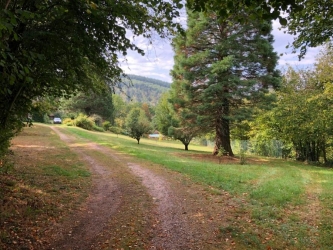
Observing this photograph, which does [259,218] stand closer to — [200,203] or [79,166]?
[200,203]

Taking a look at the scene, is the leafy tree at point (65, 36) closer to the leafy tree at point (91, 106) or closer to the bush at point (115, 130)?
the bush at point (115, 130)

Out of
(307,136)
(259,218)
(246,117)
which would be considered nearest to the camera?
(259,218)

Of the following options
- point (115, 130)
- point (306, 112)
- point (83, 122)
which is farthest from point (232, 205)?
point (115, 130)

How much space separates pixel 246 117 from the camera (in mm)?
16969

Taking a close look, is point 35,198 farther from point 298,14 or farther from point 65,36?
point 298,14

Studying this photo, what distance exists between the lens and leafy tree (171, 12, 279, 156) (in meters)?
16.6

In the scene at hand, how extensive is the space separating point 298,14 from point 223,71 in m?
11.3

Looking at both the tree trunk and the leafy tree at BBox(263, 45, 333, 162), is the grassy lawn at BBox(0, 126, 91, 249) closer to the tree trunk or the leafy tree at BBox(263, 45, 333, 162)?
the tree trunk

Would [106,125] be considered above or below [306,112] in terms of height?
below

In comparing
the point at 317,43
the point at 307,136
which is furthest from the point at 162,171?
the point at 307,136

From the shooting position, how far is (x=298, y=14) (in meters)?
5.45

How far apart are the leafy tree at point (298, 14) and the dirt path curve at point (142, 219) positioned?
3.93 m

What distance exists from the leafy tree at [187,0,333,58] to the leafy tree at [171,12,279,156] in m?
8.95

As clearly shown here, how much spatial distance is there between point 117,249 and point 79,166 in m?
7.27
